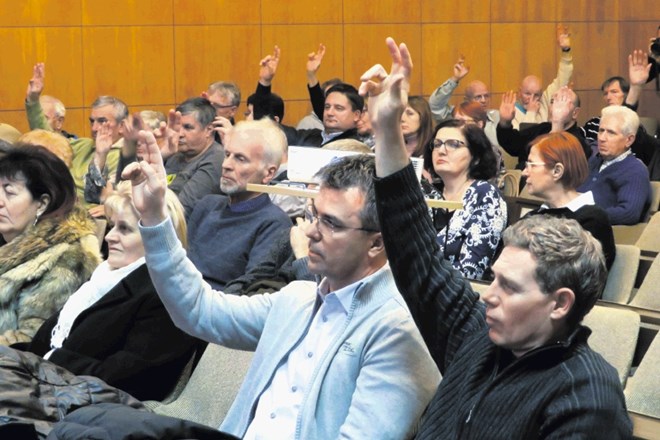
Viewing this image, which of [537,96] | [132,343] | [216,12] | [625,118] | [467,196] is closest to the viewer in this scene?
[132,343]

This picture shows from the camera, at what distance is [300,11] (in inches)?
452

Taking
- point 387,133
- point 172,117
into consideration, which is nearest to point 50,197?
point 172,117

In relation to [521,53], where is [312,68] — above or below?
below

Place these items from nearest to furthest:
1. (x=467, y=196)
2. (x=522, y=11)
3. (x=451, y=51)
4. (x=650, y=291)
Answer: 1. (x=650, y=291)
2. (x=467, y=196)
3. (x=451, y=51)
4. (x=522, y=11)

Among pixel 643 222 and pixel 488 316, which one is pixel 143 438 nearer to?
pixel 488 316

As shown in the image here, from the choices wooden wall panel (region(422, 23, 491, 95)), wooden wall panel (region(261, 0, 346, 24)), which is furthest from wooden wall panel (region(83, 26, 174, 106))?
wooden wall panel (region(422, 23, 491, 95))

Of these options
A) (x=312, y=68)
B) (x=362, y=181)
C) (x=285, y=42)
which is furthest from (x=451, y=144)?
(x=285, y=42)

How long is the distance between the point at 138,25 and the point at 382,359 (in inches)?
327

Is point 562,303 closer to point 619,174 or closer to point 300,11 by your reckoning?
point 619,174

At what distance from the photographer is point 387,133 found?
255cm

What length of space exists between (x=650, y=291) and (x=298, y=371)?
214cm

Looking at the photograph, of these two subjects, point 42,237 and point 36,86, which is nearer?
point 42,237

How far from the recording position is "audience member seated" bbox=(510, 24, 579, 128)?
10977 mm

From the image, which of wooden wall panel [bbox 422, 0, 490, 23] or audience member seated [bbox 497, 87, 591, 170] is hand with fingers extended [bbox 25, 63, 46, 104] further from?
wooden wall panel [bbox 422, 0, 490, 23]
